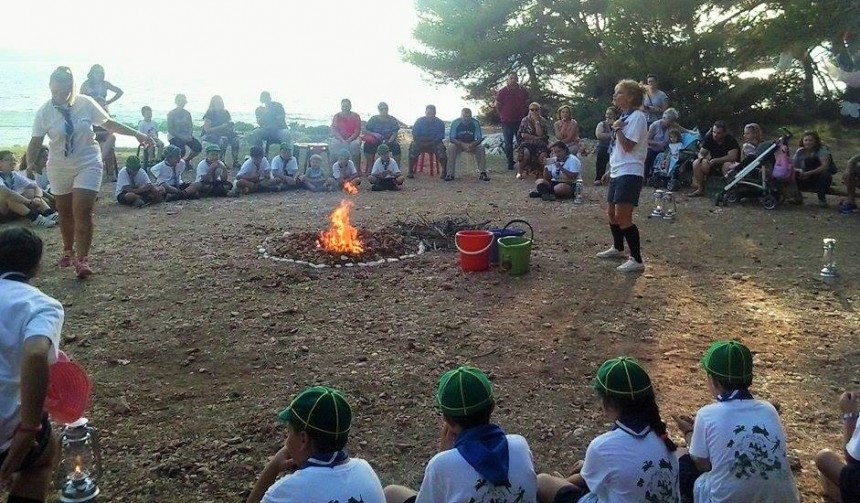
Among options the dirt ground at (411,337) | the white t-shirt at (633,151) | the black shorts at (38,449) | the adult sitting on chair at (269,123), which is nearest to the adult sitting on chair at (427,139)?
the adult sitting on chair at (269,123)

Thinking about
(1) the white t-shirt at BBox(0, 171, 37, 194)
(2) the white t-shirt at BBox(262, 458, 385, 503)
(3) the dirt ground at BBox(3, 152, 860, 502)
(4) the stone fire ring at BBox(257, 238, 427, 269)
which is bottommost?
(3) the dirt ground at BBox(3, 152, 860, 502)

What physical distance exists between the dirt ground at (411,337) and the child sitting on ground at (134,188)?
1989 mm

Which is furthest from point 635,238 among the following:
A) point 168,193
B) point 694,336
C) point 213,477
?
point 168,193

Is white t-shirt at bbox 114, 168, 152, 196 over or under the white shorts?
under

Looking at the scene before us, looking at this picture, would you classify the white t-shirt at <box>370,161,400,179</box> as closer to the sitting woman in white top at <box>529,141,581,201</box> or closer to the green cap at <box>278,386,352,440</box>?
the sitting woman in white top at <box>529,141,581,201</box>

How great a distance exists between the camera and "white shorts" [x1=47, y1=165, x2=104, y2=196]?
6094mm

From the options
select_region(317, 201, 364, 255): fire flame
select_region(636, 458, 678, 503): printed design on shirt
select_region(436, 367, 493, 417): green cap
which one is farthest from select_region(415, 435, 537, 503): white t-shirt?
select_region(317, 201, 364, 255): fire flame

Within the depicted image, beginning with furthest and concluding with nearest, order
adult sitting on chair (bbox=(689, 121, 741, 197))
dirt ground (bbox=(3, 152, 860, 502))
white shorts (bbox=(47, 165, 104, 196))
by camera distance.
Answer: adult sitting on chair (bbox=(689, 121, 741, 197))
white shorts (bbox=(47, 165, 104, 196))
dirt ground (bbox=(3, 152, 860, 502))

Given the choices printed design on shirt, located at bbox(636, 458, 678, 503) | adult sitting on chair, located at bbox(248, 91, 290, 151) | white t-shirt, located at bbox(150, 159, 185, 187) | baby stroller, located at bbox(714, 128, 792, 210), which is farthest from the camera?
adult sitting on chair, located at bbox(248, 91, 290, 151)

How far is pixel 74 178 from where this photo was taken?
6121 mm

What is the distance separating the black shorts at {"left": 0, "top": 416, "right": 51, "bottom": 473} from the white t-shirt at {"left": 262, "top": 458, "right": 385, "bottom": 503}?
896mm

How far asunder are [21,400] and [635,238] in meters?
5.41

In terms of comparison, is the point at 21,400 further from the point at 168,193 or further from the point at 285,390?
the point at 168,193

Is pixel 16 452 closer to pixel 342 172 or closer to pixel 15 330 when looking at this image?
pixel 15 330
